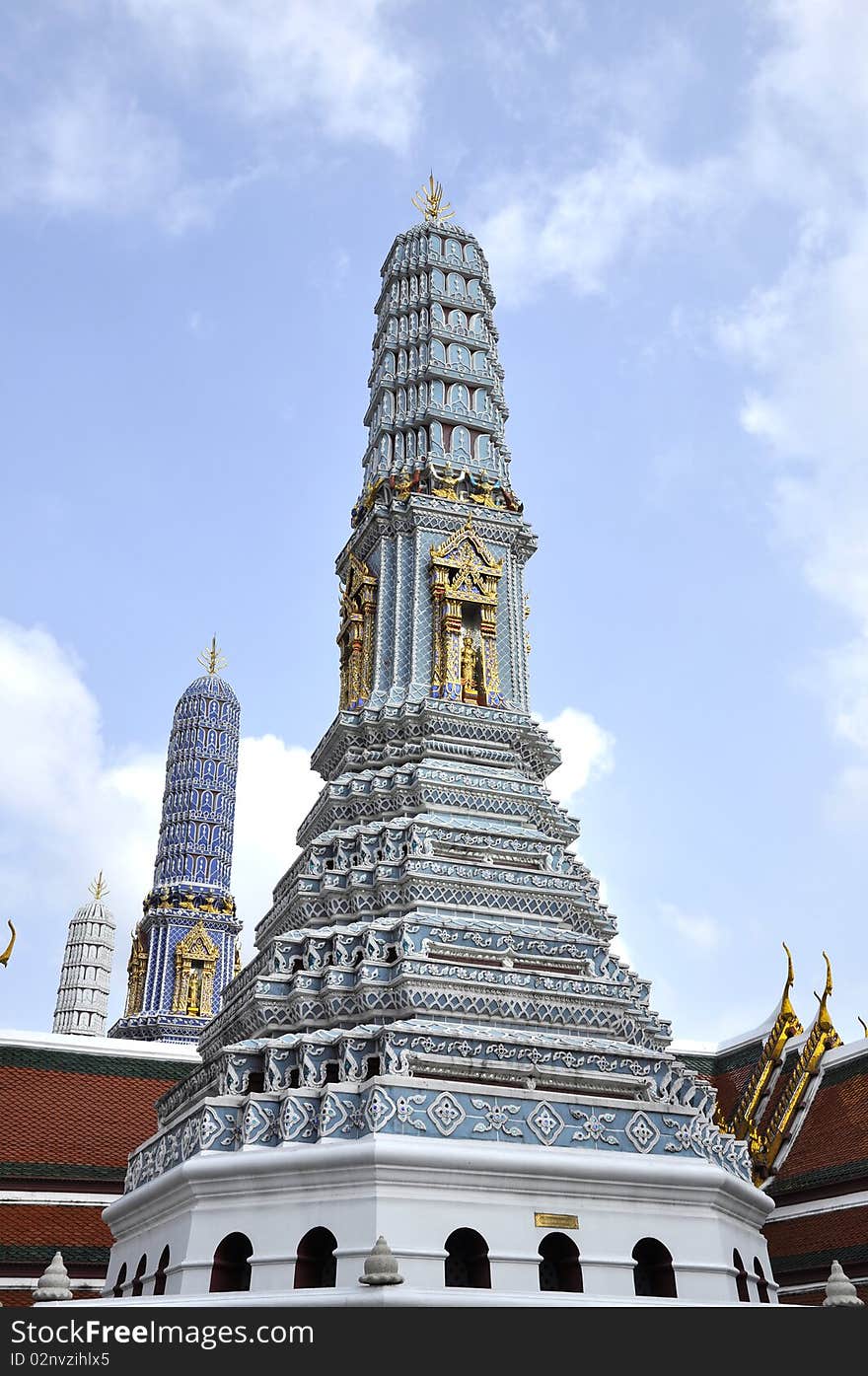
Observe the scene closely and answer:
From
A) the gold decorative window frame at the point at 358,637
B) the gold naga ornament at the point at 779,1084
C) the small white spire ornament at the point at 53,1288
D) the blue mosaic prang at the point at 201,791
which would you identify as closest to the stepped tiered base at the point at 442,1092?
the small white spire ornament at the point at 53,1288

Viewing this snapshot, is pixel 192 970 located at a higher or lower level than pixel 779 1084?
higher

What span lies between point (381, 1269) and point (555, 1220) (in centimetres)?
307

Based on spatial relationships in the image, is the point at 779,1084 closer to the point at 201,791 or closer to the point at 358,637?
the point at 358,637

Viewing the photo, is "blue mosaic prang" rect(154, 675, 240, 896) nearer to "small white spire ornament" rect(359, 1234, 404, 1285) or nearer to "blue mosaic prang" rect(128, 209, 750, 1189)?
"blue mosaic prang" rect(128, 209, 750, 1189)

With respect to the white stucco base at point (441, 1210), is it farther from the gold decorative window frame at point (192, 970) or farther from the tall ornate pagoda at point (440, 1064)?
the gold decorative window frame at point (192, 970)

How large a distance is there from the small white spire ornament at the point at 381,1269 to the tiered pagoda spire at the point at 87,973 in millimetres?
38692

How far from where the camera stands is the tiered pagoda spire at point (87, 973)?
4781 centimetres

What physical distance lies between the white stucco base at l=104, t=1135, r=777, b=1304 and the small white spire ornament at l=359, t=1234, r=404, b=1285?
40.0 inches

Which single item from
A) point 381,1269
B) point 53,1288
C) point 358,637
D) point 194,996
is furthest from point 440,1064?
point 194,996

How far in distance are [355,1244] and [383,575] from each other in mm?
13235

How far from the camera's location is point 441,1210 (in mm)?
13133
